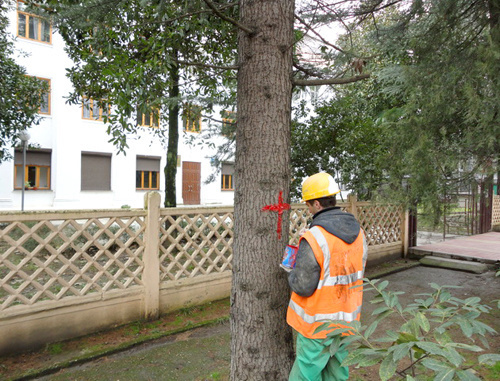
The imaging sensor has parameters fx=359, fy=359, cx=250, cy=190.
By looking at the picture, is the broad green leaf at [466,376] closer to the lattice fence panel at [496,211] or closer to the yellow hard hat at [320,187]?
the yellow hard hat at [320,187]

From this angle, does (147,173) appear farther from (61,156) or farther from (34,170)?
(34,170)

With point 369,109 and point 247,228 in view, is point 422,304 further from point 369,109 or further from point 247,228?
point 369,109

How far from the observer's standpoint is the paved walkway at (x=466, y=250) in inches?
296

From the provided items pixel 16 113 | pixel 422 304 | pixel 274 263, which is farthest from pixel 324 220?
pixel 16 113

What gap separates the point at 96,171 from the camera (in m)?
18.2

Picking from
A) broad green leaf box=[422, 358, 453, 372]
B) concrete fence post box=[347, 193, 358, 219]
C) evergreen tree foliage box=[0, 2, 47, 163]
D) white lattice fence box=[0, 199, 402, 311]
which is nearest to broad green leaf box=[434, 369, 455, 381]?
broad green leaf box=[422, 358, 453, 372]

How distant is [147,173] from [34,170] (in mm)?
5418

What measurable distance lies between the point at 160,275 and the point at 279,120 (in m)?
2.77

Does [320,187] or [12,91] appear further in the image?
[12,91]

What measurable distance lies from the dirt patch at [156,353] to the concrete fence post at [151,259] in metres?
0.19

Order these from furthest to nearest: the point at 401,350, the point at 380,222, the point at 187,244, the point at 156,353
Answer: the point at 380,222 < the point at 187,244 < the point at 156,353 < the point at 401,350

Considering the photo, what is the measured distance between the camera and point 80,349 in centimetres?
339

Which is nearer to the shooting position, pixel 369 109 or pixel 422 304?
pixel 422 304

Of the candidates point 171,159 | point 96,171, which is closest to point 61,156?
point 96,171
